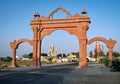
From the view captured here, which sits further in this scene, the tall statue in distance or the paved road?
the tall statue in distance

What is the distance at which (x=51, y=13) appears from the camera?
32.8 meters

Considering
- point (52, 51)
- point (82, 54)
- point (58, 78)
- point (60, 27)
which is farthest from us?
point (52, 51)

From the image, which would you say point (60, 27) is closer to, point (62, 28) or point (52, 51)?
point (62, 28)

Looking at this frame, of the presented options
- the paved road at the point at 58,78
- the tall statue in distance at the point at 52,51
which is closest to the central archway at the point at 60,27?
the paved road at the point at 58,78

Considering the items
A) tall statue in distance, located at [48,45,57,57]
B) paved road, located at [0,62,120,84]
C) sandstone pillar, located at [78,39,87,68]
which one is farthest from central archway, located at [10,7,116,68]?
tall statue in distance, located at [48,45,57,57]

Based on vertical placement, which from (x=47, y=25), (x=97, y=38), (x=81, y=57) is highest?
(x=47, y=25)

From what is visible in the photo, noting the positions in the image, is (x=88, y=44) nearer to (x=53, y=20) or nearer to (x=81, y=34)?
(x=81, y=34)

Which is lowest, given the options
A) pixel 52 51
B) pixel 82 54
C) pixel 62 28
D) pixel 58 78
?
pixel 58 78

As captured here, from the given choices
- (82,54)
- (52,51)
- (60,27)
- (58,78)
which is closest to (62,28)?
(60,27)

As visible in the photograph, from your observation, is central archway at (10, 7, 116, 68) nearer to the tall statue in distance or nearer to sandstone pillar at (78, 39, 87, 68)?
sandstone pillar at (78, 39, 87, 68)

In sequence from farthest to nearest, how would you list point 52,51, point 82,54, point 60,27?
1. point 52,51
2. point 60,27
3. point 82,54

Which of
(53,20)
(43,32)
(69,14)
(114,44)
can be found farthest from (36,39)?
(114,44)

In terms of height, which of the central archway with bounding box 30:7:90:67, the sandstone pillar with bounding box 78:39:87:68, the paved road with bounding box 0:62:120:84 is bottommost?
the paved road with bounding box 0:62:120:84

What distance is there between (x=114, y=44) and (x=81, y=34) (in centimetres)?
469
